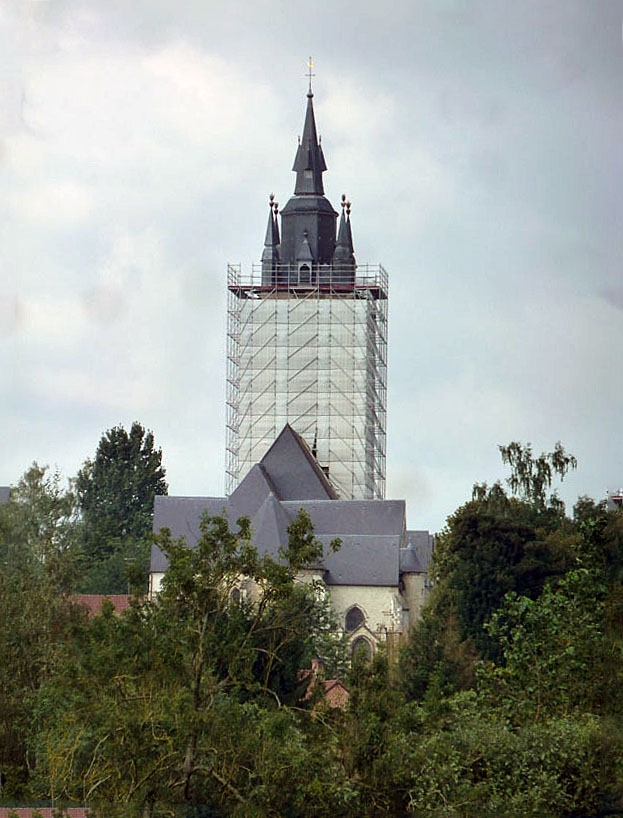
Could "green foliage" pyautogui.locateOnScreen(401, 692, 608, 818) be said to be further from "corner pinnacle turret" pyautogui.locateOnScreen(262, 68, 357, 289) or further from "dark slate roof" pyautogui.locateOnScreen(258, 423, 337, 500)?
"corner pinnacle turret" pyautogui.locateOnScreen(262, 68, 357, 289)

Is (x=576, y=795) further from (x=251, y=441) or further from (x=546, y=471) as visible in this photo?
(x=251, y=441)

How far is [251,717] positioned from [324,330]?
63.5m

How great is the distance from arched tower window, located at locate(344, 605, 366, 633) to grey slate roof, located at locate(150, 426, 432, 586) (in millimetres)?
1038

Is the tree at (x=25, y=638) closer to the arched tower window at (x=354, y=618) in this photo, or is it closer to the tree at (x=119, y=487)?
the arched tower window at (x=354, y=618)

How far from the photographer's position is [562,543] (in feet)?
174

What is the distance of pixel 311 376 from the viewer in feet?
282

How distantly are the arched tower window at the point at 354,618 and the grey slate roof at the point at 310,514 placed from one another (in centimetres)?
104

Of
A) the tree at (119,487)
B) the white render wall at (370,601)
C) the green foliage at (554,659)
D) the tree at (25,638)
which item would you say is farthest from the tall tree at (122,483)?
the green foliage at (554,659)

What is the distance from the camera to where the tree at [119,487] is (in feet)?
311

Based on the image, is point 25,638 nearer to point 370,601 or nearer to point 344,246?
point 370,601

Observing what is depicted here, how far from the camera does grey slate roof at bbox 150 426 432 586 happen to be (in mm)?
70688

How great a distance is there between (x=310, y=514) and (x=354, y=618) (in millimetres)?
4505

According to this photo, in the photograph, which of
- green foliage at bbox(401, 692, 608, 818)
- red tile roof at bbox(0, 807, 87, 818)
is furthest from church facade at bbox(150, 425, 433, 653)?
green foliage at bbox(401, 692, 608, 818)

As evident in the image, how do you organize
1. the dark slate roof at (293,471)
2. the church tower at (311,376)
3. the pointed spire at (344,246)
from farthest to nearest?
the pointed spire at (344,246)
the church tower at (311,376)
the dark slate roof at (293,471)
